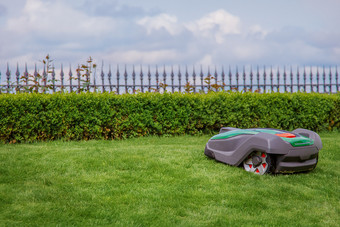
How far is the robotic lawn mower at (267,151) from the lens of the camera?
580 centimetres

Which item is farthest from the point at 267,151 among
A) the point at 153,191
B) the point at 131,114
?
the point at 131,114

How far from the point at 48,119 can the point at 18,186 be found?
159 inches

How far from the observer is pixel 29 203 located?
4895 millimetres

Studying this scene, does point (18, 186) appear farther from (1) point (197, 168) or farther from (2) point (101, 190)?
(1) point (197, 168)

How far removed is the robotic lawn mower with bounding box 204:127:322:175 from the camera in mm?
5801

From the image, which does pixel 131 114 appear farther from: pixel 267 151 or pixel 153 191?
pixel 267 151

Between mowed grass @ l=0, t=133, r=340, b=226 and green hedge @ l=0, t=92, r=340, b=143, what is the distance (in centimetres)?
201

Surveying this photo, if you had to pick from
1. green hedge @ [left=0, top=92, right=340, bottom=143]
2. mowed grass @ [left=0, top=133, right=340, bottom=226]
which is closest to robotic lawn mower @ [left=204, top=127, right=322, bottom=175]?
mowed grass @ [left=0, top=133, right=340, bottom=226]

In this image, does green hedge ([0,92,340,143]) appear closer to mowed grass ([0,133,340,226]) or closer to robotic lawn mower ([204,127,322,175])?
mowed grass ([0,133,340,226])

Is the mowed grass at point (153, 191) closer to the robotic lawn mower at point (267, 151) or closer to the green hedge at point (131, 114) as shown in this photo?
the robotic lawn mower at point (267, 151)

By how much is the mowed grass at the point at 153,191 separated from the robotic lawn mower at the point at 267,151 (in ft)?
0.65

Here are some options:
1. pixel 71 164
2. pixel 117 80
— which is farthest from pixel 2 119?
pixel 117 80

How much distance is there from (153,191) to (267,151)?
2.04 meters

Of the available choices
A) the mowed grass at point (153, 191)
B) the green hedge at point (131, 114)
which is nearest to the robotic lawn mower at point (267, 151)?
the mowed grass at point (153, 191)
